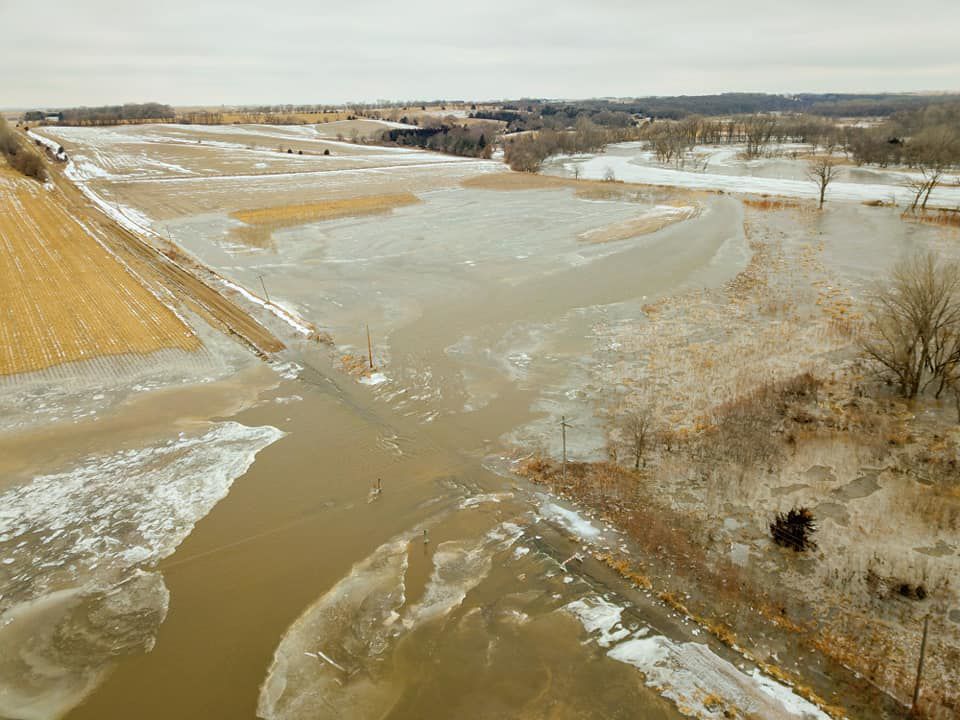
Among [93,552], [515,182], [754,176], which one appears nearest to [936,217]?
[754,176]

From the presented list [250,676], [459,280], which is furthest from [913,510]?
[459,280]

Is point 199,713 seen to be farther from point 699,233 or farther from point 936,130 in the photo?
point 936,130

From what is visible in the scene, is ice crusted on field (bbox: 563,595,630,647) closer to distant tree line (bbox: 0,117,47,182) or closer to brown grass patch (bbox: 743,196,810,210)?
brown grass patch (bbox: 743,196,810,210)

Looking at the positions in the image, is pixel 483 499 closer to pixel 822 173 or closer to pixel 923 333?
pixel 923 333

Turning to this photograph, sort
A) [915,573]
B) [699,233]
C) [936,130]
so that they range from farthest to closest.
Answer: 1. [936,130]
2. [699,233]
3. [915,573]

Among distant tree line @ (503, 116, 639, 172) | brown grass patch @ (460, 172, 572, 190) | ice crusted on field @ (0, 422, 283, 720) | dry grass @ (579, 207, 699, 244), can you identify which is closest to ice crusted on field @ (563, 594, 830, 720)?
ice crusted on field @ (0, 422, 283, 720)

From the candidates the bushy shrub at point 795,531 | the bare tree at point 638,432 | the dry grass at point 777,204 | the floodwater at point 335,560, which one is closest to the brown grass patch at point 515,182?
the dry grass at point 777,204
